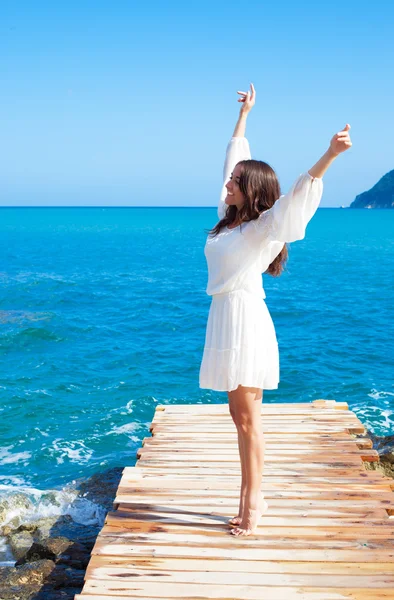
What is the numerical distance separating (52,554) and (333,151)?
5.66m

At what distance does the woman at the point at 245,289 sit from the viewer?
4.48 meters

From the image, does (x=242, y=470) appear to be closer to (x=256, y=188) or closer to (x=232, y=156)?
(x=256, y=188)

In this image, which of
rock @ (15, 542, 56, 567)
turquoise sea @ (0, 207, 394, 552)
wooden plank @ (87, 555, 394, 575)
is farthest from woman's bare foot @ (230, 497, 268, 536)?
turquoise sea @ (0, 207, 394, 552)

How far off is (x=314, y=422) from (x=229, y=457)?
162 cm

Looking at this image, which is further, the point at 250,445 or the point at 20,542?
the point at 20,542

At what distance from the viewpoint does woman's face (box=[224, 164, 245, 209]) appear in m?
4.52

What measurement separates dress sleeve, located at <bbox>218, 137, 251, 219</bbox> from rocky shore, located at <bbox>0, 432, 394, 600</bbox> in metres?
4.04

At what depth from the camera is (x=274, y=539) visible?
5082 mm

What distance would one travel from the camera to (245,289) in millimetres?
4723

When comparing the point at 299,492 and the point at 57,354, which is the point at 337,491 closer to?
the point at 299,492

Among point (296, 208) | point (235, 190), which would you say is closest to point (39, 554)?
point (235, 190)

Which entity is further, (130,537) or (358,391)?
(358,391)

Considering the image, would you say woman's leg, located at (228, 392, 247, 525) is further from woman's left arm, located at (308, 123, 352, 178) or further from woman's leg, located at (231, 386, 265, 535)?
woman's left arm, located at (308, 123, 352, 178)

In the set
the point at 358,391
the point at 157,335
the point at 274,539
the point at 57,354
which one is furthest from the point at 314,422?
the point at 157,335
